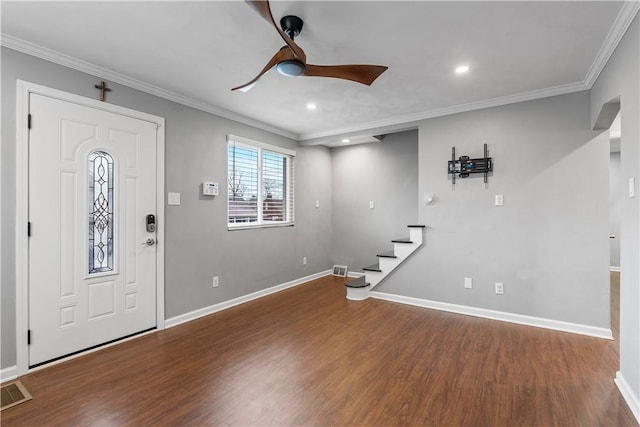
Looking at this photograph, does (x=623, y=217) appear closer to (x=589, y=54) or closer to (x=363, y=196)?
(x=589, y=54)

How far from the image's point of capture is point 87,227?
275cm

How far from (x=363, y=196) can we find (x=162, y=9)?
13.8 feet

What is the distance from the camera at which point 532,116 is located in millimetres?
3434

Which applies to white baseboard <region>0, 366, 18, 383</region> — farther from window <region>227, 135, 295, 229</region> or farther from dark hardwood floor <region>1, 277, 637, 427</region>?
window <region>227, 135, 295, 229</region>

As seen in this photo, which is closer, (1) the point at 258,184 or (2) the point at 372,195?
(1) the point at 258,184

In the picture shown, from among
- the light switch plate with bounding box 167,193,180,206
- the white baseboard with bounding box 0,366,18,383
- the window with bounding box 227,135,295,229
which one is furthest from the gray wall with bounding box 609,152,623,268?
the white baseboard with bounding box 0,366,18,383

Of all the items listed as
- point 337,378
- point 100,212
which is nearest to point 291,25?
point 100,212

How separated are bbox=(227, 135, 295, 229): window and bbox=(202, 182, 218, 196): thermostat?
10.9 inches

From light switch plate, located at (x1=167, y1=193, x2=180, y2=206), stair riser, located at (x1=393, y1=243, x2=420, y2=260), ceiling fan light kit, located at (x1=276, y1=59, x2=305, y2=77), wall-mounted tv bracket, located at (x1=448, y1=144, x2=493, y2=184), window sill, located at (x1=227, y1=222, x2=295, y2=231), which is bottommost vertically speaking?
stair riser, located at (x1=393, y1=243, x2=420, y2=260)

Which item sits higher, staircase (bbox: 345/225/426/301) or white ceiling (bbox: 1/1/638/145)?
white ceiling (bbox: 1/1/638/145)

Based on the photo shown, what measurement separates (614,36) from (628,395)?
252cm

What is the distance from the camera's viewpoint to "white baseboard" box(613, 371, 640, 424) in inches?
74.6

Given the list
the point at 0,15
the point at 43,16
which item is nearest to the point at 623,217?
the point at 43,16

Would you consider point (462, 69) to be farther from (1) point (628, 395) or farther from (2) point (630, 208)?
(1) point (628, 395)
